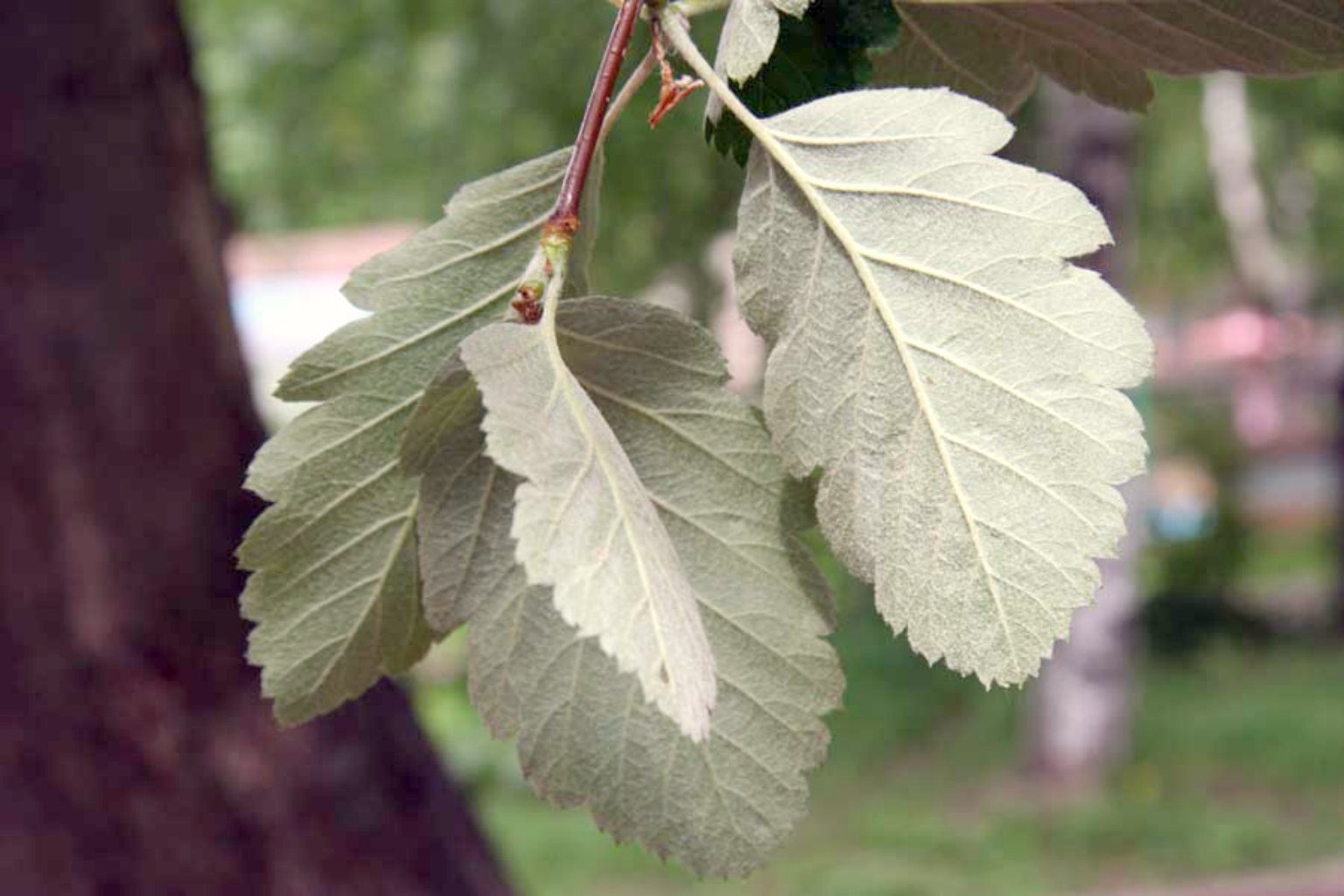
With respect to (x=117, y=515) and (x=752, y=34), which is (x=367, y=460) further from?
(x=117, y=515)

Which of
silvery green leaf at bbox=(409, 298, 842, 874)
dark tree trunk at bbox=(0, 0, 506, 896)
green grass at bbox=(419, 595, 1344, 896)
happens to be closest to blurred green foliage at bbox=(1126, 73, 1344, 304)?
green grass at bbox=(419, 595, 1344, 896)

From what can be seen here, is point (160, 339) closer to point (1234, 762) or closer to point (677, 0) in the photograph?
point (677, 0)

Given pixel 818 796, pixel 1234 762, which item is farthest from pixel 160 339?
pixel 1234 762

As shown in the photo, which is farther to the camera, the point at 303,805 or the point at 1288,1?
the point at 303,805

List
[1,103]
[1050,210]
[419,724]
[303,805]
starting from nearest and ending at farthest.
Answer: [1050,210]
[1,103]
[303,805]
[419,724]

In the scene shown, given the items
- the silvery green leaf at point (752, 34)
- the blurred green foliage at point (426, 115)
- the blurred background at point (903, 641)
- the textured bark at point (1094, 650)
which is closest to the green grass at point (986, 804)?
the blurred background at point (903, 641)

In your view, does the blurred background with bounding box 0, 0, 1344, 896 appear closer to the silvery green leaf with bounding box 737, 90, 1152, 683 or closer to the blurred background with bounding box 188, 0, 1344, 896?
the blurred background with bounding box 188, 0, 1344, 896
